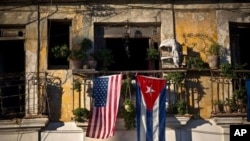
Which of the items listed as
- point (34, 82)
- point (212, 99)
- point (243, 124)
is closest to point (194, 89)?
point (212, 99)

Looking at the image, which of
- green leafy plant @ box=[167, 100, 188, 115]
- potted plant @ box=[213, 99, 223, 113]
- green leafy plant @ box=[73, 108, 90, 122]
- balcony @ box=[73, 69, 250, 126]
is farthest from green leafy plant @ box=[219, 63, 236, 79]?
green leafy plant @ box=[73, 108, 90, 122]

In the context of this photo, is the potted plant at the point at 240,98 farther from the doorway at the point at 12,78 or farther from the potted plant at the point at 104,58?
the doorway at the point at 12,78

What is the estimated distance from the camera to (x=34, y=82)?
1408 centimetres

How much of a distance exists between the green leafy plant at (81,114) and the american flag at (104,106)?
30cm

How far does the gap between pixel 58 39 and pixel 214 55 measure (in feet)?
14.4

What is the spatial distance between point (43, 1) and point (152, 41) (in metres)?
3.24

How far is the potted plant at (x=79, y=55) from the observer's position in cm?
1396

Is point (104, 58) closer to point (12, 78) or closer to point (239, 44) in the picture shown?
point (12, 78)

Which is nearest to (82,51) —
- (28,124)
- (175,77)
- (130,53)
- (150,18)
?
(130,53)

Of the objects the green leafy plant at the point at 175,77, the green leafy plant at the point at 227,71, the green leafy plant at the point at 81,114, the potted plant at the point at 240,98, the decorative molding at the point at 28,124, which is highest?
the green leafy plant at the point at 227,71

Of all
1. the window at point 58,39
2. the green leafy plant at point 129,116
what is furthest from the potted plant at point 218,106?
the window at point 58,39

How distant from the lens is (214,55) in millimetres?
14156

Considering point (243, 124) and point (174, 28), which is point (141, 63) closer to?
point (174, 28)

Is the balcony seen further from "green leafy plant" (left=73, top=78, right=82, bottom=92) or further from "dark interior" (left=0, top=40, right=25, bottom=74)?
"dark interior" (left=0, top=40, right=25, bottom=74)
